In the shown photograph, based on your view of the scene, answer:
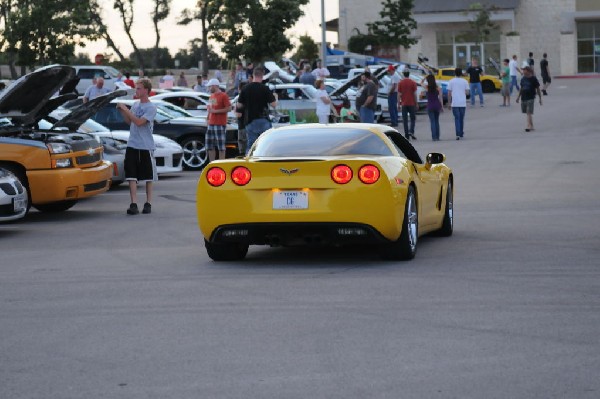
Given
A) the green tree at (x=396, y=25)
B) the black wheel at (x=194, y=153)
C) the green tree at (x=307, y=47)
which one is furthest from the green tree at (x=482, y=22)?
the black wheel at (x=194, y=153)

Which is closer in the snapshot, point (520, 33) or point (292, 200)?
point (292, 200)

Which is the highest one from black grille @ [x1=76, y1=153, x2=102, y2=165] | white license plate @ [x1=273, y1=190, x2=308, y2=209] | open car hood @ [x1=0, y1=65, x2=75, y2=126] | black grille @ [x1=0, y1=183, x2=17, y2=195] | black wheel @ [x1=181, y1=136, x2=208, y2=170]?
open car hood @ [x1=0, y1=65, x2=75, y2=126]

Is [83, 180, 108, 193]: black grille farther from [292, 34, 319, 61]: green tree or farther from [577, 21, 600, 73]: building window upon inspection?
[577, 21, 600, 73]: building window

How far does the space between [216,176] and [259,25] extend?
5224 centimetres

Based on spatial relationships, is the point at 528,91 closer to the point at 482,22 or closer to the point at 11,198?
the point at 11,198

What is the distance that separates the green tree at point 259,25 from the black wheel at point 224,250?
51.4 m

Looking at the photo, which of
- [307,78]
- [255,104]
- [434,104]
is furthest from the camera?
[307,78]

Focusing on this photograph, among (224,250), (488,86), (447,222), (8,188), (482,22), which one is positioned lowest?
(488,86)

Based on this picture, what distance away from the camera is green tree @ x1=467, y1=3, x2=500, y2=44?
82.7 metres

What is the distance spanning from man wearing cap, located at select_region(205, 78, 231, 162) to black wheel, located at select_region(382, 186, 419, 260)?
12.2 metres

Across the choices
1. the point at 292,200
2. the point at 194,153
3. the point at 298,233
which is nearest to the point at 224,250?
the point at 298,233

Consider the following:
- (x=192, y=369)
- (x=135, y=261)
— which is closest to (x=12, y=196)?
(x=135, y=261)

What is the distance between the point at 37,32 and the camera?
206ft

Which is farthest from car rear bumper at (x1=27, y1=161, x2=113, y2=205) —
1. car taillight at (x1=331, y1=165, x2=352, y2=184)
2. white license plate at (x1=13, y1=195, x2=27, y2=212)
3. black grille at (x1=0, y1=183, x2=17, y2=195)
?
car taillight at (x1=331, y1=165, x2=352, y2=184)
